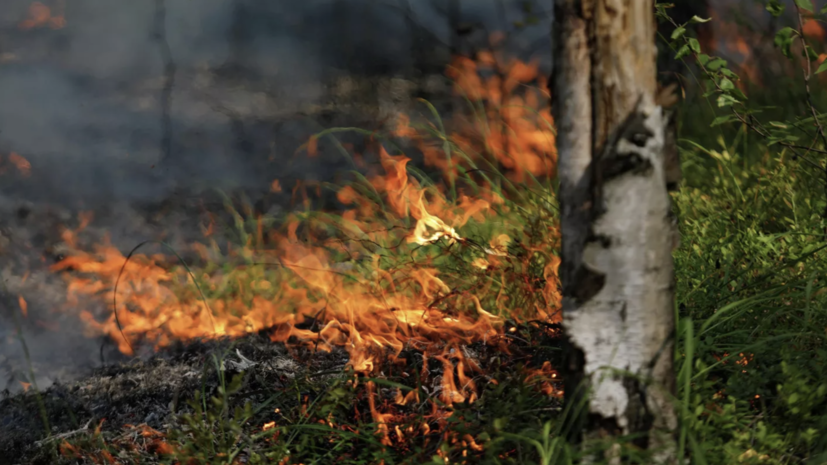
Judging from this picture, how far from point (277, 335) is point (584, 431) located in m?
1.60

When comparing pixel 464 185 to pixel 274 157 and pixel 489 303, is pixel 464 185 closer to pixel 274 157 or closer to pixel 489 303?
pixel 274 157

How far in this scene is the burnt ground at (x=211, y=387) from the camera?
2271mm

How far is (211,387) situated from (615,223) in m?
1.65

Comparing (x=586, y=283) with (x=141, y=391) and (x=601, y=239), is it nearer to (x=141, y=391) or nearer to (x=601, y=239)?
(x=601, y=239)

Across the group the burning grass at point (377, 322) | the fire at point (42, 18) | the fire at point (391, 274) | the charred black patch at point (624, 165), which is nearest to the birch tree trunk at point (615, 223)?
the charred black patch at point (624, 165)

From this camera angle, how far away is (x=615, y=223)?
1.52 m

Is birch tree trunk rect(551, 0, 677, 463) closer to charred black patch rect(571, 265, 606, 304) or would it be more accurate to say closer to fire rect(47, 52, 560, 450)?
charred black patch rect(571, 265, 606, 304)

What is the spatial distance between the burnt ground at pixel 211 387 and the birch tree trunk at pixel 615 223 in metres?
0.34

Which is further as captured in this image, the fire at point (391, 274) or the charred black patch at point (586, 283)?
the fire at point (391, 274)

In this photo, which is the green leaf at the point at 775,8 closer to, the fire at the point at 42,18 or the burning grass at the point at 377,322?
the burning grass at the point at 377,322

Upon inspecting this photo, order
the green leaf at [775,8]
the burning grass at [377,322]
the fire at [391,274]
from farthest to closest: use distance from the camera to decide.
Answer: the fire at [391,274] → the green leaf at [775,8] → the burning grass at [377,322]

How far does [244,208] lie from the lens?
555 centimetres

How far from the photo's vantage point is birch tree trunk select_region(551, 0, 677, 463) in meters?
1.50

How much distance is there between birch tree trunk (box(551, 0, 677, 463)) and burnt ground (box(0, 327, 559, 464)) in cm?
34
